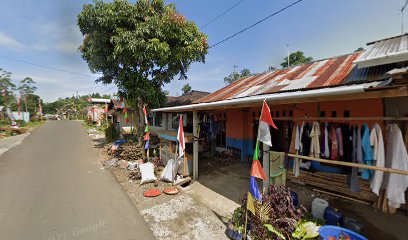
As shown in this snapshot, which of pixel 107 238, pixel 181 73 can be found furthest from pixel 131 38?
pixel 107 238

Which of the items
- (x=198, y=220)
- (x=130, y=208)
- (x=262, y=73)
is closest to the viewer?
(x=198, y=220)

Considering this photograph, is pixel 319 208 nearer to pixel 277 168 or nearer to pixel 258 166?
pixel 277 168

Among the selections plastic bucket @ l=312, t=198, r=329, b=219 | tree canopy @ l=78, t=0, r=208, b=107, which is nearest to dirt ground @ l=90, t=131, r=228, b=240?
plastic bucket @ l=312, t=198, r=329, b=219

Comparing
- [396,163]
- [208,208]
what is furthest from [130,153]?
[396,163]

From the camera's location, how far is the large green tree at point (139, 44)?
28.3ft

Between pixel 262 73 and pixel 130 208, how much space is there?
29.3 feet

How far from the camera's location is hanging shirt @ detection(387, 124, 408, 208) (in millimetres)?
3037

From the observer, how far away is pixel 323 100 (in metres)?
3.17

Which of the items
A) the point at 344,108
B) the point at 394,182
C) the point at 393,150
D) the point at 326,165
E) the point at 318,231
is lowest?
the point at 318,231

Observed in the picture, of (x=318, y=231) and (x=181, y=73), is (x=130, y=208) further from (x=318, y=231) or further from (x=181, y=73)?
(x=181, y=73)

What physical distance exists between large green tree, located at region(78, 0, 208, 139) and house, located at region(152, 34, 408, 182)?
3.28 m

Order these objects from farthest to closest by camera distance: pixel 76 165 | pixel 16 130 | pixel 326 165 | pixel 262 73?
pixel 16 130
pixel 262 73
pixel 76 165
pixel 326 165

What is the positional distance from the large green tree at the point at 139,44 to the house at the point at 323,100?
3.28 meters

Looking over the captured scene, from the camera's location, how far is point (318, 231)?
3.13 meters
